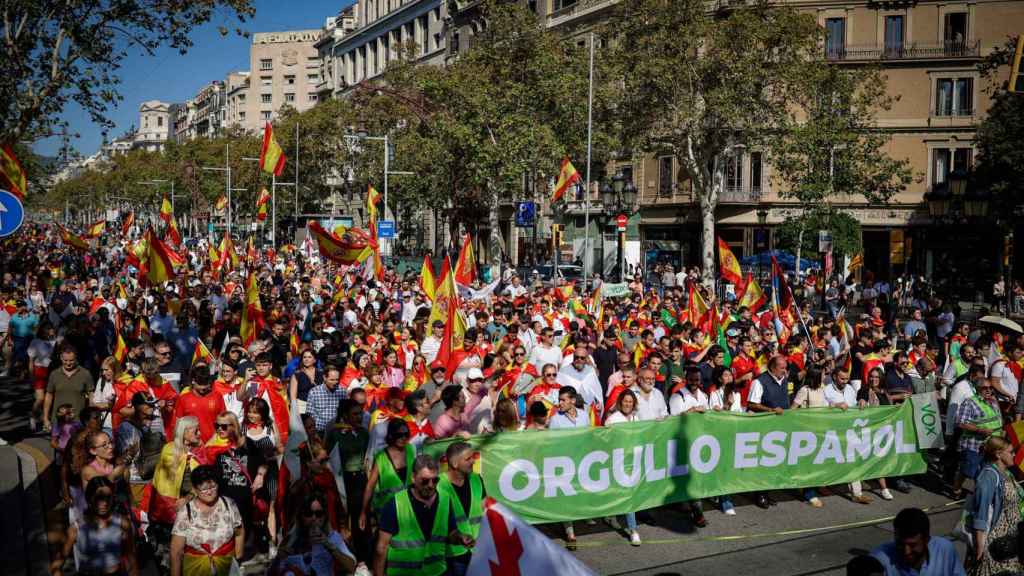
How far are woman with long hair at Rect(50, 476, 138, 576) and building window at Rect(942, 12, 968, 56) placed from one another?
44.6 m

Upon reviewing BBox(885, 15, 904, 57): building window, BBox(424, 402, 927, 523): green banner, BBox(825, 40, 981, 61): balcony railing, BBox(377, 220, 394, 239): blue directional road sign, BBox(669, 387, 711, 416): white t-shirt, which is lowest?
BBox(424, 402, 927, 523): green banner

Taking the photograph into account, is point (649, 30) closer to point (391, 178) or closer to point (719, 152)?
point (719, 152)

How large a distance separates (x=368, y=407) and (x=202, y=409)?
5.49 feet

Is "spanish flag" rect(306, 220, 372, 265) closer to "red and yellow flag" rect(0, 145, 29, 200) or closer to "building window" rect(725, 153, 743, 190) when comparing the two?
"red and yellow flag" rect(0, 145, 29, 200)

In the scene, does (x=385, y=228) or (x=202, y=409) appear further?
(x=385, y=228)

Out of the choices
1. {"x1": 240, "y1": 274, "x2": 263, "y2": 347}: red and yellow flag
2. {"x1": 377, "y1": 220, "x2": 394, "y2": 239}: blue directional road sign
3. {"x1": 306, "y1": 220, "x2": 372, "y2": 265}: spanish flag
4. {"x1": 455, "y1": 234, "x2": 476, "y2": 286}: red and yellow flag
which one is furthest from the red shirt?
{"x1": 377, "y1": 220, "x2": 394, "y2": 239}: blue directional road sign

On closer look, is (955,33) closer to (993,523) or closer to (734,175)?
(734,175)

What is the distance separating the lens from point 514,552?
12.7 feet

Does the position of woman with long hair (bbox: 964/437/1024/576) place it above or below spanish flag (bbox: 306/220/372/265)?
below

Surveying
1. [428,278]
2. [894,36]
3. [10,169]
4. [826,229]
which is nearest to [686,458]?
[428,278]

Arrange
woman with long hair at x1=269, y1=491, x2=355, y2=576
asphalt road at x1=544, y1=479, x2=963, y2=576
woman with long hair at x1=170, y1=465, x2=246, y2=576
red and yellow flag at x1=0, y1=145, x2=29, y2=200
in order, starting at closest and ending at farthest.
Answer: woman with long hair at x1=269, y1=491, x2=355, y2=576, woman with long hair at x1=170, y1=465, x2=246, y2=576, asphalt road at x1=544, y1=479, x2=963, y2=576, red and yellow flag at x1=0, y1=145, x2=29, y2=200

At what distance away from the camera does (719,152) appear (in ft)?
118

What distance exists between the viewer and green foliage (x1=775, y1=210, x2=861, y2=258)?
3419 cm

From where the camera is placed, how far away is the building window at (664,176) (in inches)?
1877
